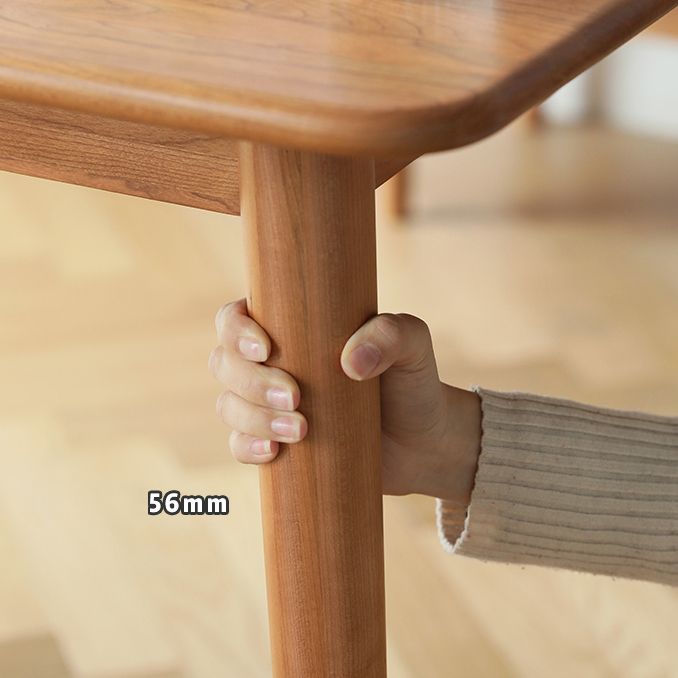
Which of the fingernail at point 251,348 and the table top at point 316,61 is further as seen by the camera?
the fingernail at point 251,348

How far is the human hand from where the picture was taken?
21.7 inches

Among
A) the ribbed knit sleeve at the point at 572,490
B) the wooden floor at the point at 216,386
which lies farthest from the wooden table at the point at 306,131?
the wooden floor at the point at 216,386

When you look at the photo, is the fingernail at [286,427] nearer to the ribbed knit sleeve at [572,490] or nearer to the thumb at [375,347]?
the thumb at [375,347]

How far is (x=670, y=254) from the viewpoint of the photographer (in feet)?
6.09

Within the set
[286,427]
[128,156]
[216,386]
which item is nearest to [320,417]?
[286,427]

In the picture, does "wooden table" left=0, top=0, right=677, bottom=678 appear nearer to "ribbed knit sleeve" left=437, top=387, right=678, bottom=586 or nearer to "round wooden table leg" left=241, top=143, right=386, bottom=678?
"round wooden table leg" left=241, top=143, right=386, bottom=678

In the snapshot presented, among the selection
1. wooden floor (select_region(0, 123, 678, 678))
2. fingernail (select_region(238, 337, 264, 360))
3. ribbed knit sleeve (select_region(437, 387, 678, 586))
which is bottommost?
wooden floor (select_region(0, 123, 678, 678))

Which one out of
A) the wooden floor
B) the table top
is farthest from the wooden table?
the wooden floor

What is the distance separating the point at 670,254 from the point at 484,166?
45 centimetres

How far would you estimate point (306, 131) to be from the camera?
385 mm

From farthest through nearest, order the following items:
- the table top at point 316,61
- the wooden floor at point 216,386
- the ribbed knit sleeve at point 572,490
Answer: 1. the wooden floor at point 216,386
2. the ribbed knit sleeve at point 572,490
3. the table top at point 316,61

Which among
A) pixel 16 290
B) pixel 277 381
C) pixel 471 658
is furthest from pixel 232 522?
pixel 277 381

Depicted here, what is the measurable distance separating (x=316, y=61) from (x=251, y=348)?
169mm

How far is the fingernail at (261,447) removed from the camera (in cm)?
57
